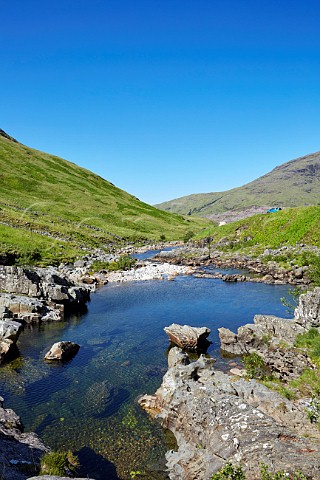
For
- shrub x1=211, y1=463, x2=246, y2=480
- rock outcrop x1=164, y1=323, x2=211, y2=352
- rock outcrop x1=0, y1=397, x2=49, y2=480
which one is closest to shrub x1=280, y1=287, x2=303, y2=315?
rock outcrop x1=164, y1=323, x2=211, y2=352

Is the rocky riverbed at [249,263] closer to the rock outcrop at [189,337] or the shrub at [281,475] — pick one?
the rock outcrop at [189,337]

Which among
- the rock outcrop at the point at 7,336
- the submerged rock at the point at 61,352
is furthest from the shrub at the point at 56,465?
the rock outcrop at the point at 7,336

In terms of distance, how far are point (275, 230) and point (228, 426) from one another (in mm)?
95886

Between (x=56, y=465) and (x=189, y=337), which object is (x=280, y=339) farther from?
(x=56, y=465)

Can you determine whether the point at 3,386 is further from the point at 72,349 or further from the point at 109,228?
the point at 109,228

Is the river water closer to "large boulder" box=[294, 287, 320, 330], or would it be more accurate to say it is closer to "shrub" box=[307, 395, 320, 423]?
"large boulder" box=[294, 287, 320, 330]

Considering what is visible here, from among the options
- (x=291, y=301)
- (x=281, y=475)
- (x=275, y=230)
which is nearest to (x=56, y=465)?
(x=281, y=475)

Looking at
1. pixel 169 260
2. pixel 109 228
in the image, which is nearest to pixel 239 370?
pixel 169 260

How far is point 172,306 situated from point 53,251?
5486 centimetres

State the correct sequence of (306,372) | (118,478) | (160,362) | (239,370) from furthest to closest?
(160,362), (239,370), (306,372), (118,478)

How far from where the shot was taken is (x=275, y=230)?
356ft

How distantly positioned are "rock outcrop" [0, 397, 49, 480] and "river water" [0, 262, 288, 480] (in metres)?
2.90

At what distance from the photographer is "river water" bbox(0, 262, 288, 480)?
922 inches

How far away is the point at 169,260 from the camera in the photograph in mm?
110125
